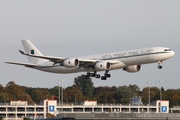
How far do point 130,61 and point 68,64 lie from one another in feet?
39.2

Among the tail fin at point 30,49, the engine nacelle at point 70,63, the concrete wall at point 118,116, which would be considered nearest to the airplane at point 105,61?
the engine nacelle at point 70,63

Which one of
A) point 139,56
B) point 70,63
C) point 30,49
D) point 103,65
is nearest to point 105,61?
point 103,65

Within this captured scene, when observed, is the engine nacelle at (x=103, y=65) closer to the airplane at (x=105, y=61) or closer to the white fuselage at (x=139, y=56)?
the airplane at (x=105, y=61)

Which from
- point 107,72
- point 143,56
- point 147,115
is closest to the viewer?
point 143,56

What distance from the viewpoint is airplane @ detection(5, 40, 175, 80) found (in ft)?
414

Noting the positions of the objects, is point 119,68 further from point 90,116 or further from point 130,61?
point 90,116

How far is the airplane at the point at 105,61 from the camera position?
12625 cm

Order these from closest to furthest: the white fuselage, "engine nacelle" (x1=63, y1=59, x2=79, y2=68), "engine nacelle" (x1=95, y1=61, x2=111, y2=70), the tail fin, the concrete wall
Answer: the white fuselage, "engine nacelle" (x1=95, y1=61, x2=111, y2=70), "engine nacelle" (x1=63, y1=59, x2=79, y2=68), the concrete wall, the tail fin

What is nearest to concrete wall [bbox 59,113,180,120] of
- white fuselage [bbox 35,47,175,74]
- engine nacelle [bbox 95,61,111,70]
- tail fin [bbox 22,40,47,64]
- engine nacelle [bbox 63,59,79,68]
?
engine nacelle [bbox 63,59,79,68]

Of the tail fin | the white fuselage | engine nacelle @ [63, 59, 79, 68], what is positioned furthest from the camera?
the tail fin

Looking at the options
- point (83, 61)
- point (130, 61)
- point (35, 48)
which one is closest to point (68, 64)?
point (83, 61)

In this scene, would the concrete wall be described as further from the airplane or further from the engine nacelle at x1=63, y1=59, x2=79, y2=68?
the engine nacelle at x1=63, y1=59, x2=79, y2=68

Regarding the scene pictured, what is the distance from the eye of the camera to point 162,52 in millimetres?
126312

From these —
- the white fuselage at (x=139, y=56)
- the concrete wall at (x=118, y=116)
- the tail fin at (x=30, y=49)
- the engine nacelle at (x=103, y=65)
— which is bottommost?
the concrete wall at (x=118, y=116)
